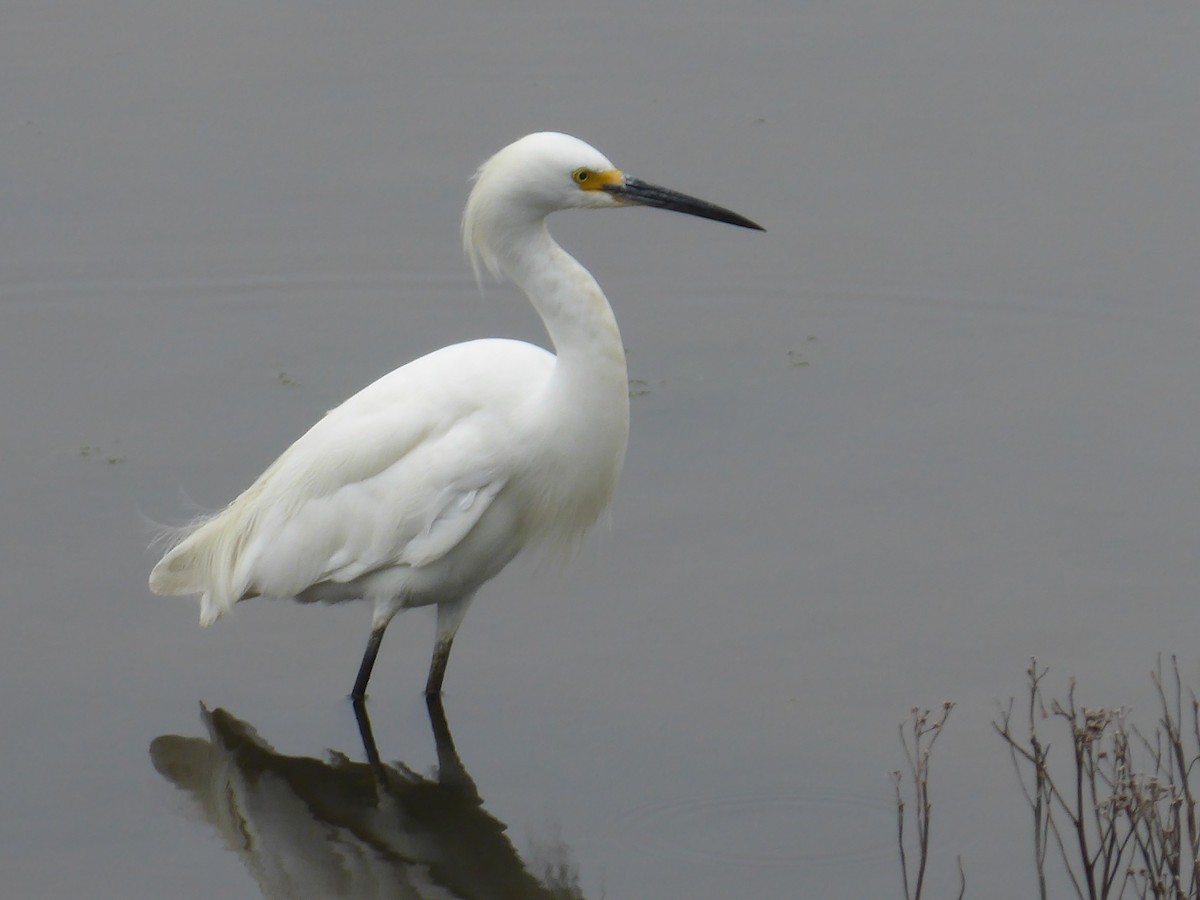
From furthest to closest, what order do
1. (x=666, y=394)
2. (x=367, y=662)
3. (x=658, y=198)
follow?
(x=666, y=394)
(x=367, y=662)
(x=658, y=198)

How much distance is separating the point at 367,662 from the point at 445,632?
0.24m

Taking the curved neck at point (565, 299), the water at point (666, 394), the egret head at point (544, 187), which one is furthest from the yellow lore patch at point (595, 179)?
the water at point (666, 394)

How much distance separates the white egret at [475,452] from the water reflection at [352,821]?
31 cm

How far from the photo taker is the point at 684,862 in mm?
4359

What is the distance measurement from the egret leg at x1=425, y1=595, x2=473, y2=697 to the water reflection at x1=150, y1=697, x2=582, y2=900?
0.11 m

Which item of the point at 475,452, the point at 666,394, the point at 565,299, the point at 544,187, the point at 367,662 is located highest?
the point at 666,394

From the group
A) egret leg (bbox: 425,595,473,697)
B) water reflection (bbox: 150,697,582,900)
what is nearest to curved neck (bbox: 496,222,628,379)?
egret leg (bbox: 425,595,473,697)

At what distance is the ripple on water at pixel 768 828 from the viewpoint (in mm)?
4383

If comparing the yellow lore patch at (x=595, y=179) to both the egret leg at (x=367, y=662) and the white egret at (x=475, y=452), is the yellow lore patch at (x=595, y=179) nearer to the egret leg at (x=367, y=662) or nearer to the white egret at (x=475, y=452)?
the white egret at (x=475, y=452)

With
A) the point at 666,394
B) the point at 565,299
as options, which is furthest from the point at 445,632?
the point at 666,394

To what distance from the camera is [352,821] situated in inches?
182

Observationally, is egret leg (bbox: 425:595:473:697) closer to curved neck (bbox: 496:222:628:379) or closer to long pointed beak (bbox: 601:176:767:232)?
curved neck (bbox: 496:222:628:379)

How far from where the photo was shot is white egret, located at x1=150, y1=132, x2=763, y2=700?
4488 mm

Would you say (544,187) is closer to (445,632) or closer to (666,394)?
(445,632)
